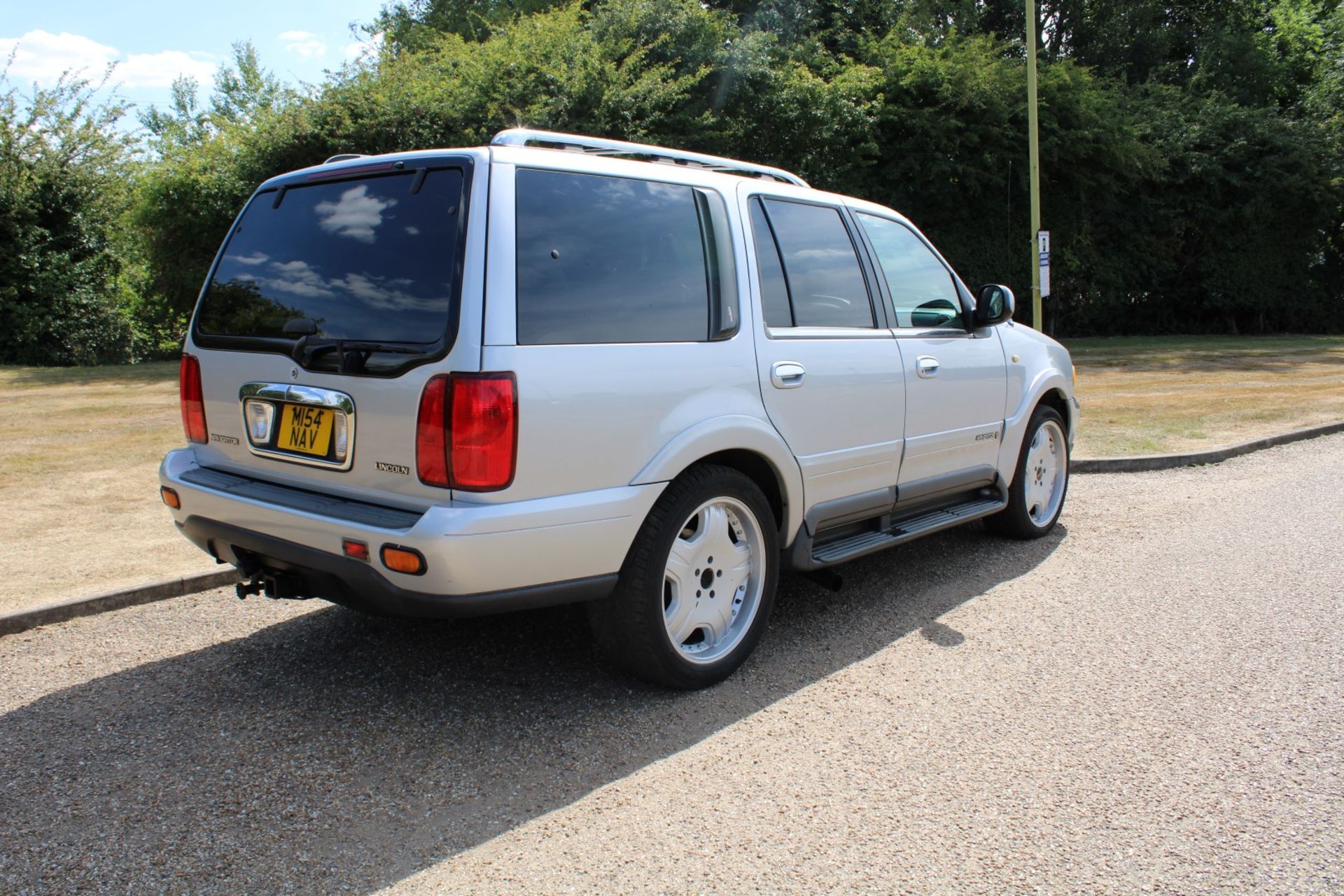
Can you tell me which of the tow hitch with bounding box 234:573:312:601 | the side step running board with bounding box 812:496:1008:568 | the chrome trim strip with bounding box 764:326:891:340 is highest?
the chrome trim strip with bounding box 764:326:891:340

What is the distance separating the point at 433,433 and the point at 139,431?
832cm

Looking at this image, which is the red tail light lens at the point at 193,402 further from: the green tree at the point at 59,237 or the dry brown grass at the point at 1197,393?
the green tree at the point at 59,237

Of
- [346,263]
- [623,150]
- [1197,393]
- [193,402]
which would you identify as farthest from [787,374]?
[1197,393]

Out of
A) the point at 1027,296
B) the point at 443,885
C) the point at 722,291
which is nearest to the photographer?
the point at 443,885

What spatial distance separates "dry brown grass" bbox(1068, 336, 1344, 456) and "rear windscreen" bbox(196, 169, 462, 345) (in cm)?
697

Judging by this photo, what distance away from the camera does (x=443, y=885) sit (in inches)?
102

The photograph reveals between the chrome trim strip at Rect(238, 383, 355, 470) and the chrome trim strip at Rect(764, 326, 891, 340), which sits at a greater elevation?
the chrome trim strip at Rect(764, 326, 891, 340)

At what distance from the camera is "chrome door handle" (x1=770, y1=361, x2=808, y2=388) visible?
156 inches

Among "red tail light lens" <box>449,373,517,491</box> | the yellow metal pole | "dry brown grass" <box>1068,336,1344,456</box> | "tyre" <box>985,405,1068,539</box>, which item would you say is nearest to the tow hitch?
"red tail light lens" <box>449,373,517,491</box>

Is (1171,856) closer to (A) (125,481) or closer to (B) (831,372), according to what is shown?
(B) (831,372)

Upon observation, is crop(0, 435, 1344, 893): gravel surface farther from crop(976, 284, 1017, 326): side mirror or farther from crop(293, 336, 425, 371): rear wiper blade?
crop(976, 284, 1017, 326): side mirror

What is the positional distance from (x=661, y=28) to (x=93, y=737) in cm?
1899

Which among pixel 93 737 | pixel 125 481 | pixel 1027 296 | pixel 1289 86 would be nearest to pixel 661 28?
pixel 1027 296

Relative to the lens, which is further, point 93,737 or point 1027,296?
point 1027,296
